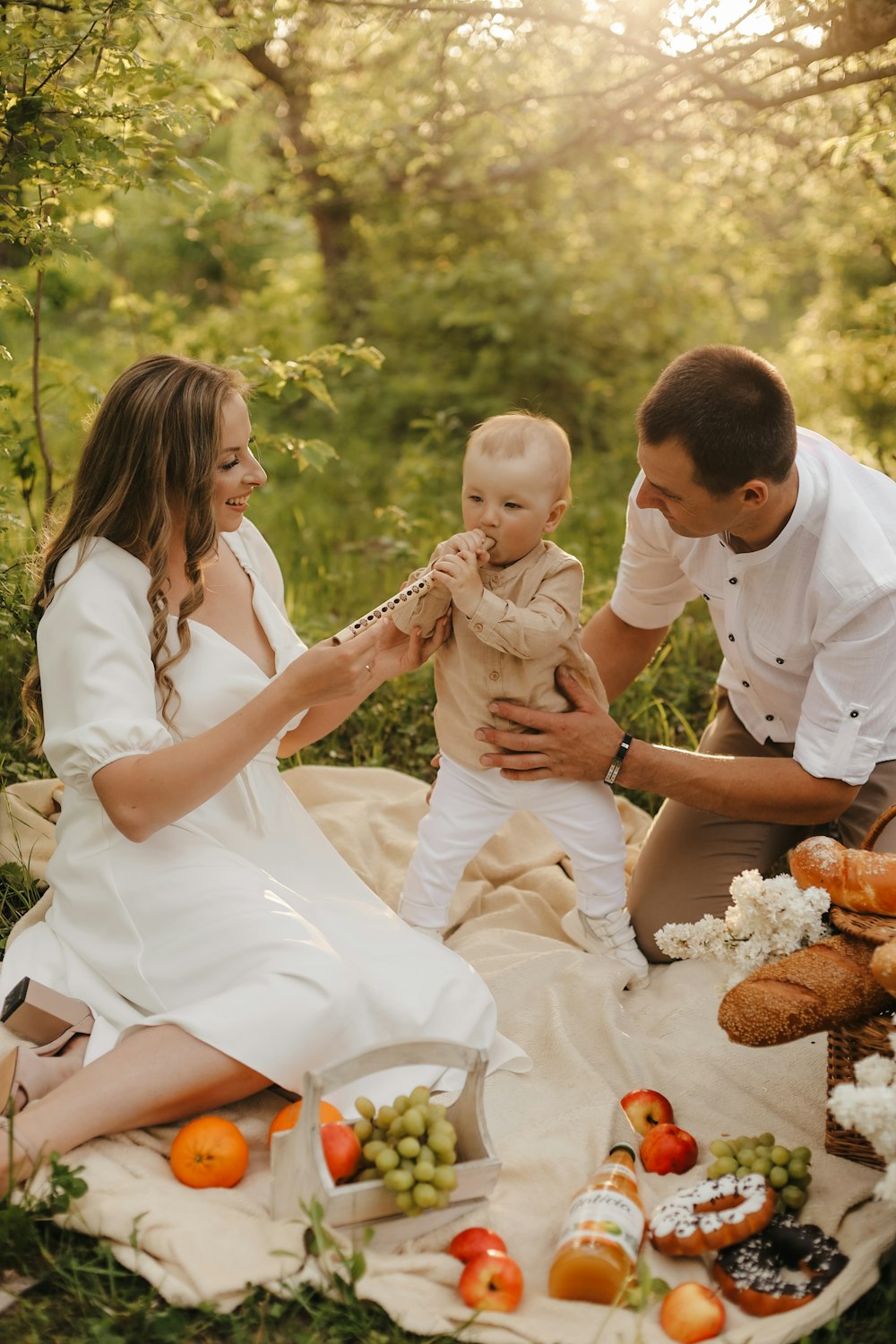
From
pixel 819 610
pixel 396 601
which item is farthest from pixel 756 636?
pixel 396 601

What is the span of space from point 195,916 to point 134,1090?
370mm

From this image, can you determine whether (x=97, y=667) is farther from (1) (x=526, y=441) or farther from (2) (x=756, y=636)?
(2) (x=756, y=636)

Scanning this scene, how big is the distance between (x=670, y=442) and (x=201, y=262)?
8.78m

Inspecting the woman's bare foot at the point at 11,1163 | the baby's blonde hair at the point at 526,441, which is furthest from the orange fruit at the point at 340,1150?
the baby's blonde hair at the point at 526,441

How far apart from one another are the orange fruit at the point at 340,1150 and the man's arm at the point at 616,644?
1887mm

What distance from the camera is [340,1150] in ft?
6.96

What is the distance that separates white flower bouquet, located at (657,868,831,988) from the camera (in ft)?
7.64

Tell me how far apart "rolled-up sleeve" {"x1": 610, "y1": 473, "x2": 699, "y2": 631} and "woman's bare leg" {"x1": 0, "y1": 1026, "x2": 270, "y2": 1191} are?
6.14 feet

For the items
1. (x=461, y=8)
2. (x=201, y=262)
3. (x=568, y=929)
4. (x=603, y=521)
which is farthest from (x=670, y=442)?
(x=201, y=262)

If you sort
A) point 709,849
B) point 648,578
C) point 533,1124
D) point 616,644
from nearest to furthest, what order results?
point 533,1124 < point 709,849 < point 648,578 < point 616,644

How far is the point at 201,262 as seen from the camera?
1062 cm

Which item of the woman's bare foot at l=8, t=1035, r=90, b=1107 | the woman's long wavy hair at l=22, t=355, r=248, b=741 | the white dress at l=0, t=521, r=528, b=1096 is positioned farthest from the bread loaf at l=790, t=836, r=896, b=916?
the woman's bare foot at l=8, t=1035, r=90, b=1107

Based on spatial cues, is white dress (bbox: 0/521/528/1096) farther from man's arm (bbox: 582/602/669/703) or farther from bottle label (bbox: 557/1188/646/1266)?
man's arm (bbox: 582/602/669/703)

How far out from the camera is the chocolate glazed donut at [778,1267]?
6.71 feet
